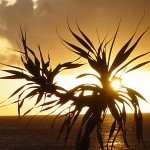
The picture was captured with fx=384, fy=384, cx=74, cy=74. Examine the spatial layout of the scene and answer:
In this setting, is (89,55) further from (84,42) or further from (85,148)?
(85,148)

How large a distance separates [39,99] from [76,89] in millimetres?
615

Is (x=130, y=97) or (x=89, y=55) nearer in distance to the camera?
(x=130, y=97)

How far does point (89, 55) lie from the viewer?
3.71 metres

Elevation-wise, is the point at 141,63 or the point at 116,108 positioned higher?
the point at 141,63

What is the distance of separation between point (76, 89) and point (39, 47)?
67 centimetres

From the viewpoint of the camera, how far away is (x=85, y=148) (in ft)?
11.1

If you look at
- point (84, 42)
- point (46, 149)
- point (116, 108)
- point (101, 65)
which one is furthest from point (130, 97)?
point (46, 149)

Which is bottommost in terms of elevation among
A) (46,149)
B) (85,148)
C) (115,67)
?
(46,149)

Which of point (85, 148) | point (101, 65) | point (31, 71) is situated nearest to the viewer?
point (85, 148)

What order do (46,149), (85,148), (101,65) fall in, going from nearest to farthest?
1. (85,148)
2. (101,65)
3. (46,149)

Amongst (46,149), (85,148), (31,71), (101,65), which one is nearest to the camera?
(85,148)

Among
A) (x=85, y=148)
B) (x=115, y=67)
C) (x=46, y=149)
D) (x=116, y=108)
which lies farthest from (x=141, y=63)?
(x=46, y=149)

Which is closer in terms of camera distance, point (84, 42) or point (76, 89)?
point (76, 89)

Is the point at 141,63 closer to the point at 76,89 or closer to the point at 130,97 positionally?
the point at 130,97
